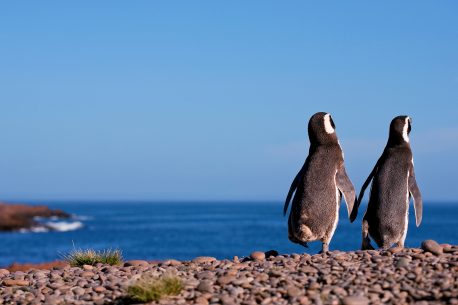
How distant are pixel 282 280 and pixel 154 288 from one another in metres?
1.36

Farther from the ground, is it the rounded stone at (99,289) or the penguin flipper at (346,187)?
the penguin flipper at (346,187)

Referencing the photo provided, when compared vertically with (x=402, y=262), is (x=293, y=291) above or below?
below

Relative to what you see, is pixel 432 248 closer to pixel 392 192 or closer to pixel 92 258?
pixel 392 192

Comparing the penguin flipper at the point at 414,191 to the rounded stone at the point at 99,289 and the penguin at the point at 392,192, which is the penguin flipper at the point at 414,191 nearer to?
the penguin at the point at 392,192

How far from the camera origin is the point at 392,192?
11820mm

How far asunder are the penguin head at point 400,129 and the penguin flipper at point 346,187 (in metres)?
0.93

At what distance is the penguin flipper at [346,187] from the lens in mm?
11805

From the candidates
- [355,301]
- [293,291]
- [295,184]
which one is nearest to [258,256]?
[295,184]

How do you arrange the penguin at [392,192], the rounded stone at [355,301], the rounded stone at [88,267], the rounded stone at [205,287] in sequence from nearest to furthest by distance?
the rounded stone at [355,301] → the rounded stone at [205,287] → the rounded stone at [88,267] → the penguin at [392,192]

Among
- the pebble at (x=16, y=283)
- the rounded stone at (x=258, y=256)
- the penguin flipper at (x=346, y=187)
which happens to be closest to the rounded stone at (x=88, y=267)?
the pebble at (x=16, y=283)

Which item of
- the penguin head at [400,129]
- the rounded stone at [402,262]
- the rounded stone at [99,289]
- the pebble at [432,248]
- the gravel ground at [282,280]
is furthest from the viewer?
the penguin head at [400,129]

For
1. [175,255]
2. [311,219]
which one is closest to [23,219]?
[175,255]

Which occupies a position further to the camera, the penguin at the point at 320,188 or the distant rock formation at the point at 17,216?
the distant rock formation at the point at 17,216

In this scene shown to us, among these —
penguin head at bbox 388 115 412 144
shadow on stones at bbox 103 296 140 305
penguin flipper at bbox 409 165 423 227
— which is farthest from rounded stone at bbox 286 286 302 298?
penguin head at bbox 388 115 412 144
